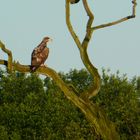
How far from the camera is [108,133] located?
1417 centimetres

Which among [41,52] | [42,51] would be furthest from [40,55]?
[42,51]

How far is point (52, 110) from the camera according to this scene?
76.5 metres

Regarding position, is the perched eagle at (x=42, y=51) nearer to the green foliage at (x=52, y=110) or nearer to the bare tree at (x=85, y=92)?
the bare tree at (x=85, y=92)

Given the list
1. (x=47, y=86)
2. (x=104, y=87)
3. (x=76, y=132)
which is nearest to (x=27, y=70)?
(x=76, y=132)

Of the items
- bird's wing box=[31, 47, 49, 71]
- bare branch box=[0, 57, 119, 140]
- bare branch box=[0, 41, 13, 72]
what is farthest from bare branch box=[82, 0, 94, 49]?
bird's wing box=[31, 47, 49, 71]

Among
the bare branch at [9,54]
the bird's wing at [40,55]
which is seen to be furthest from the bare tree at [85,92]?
the bird's wing at [40,55]

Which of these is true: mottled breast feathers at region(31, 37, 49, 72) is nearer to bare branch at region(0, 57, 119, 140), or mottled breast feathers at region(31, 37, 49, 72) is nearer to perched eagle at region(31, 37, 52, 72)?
perched eagle at region(31, 37, 52, 72)

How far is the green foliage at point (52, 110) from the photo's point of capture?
236 feet

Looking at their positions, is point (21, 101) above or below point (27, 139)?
above

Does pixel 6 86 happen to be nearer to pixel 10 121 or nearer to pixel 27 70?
pixel 10 121

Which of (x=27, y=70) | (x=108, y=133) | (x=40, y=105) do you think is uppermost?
(x=40, y=105)

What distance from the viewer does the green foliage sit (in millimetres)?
72062

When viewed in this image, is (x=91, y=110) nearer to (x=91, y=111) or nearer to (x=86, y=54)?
(x=91, y=111)

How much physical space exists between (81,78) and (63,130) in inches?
878
